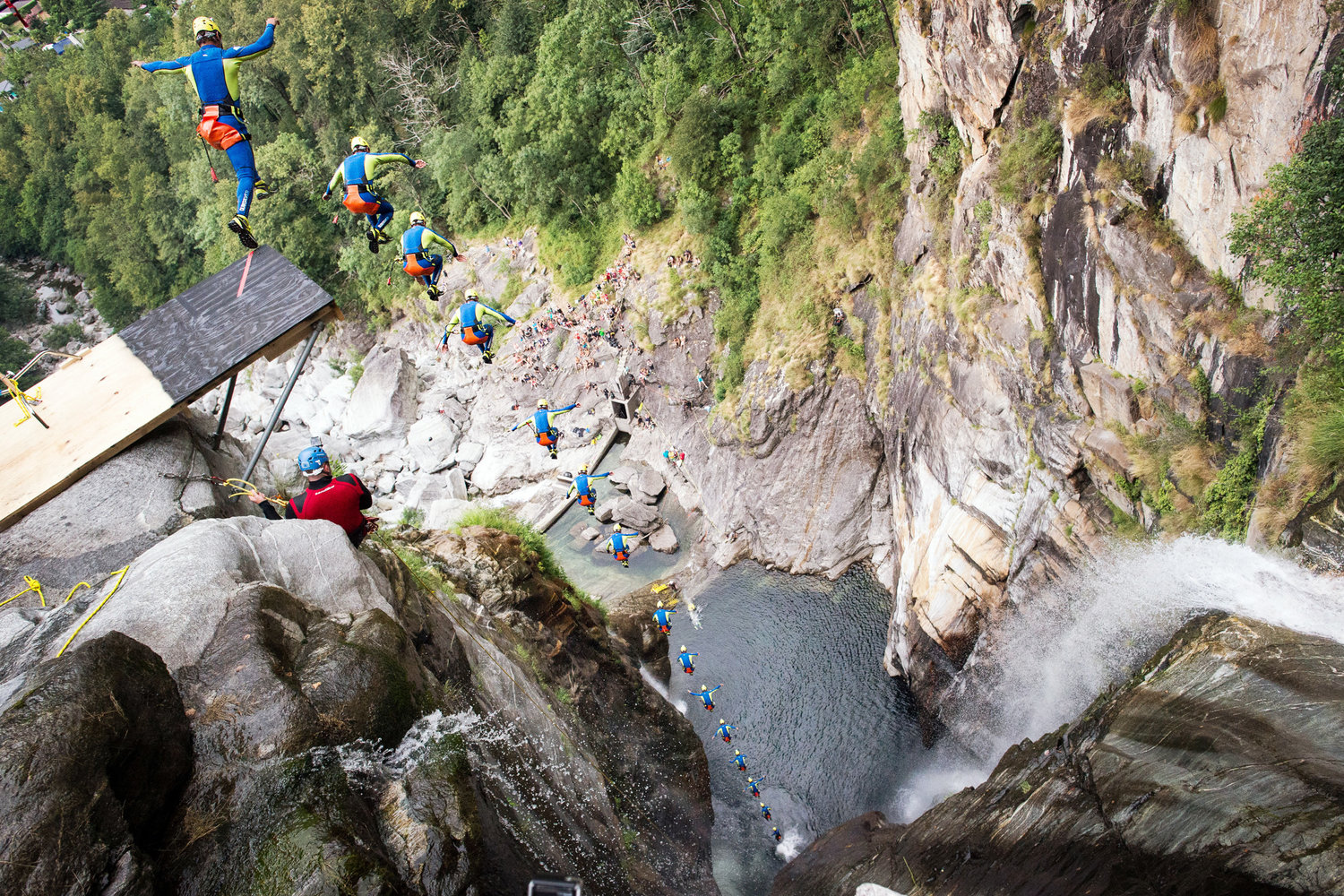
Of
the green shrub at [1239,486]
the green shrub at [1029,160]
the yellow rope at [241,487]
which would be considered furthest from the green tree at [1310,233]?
the yellow rope at [241,487]

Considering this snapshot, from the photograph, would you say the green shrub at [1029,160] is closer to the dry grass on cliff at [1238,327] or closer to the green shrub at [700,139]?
the dry grass on cliff at [1238,327]

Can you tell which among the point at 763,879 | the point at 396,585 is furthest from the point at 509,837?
the point at 763,879

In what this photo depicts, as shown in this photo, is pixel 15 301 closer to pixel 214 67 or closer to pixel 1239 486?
pixel 214 67

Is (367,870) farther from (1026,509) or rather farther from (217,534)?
(1026,509)

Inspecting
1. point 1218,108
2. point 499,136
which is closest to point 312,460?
point 1218,108

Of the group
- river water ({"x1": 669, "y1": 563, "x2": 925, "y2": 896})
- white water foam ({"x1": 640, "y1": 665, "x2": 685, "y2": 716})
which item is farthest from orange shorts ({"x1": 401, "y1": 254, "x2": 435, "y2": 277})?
river water ({"x1": 669, "y1": 563, "x2": 925, "y2": 896})

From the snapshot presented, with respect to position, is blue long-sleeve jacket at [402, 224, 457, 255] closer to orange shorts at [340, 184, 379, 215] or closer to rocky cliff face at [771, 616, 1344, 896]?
orange shorts at [340, 184, 379, 215]

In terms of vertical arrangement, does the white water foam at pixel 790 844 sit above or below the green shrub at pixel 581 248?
below
